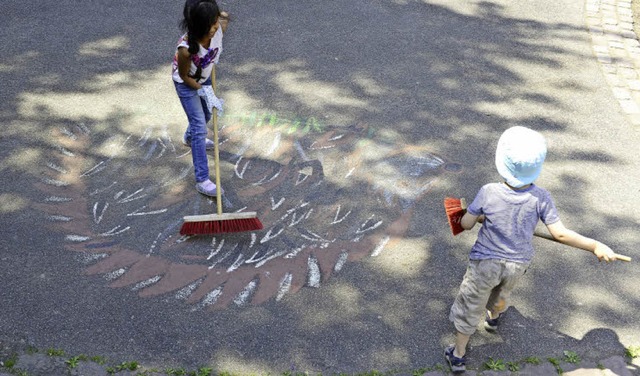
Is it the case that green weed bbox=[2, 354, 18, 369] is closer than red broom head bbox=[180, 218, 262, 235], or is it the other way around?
green weed bbox=[2, 354, 18, 369]

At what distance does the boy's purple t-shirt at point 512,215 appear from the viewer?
133 inches

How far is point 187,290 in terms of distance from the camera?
4.06 metres

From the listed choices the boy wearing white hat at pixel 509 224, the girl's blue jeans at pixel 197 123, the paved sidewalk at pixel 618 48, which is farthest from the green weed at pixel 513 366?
the paved sidewalk at pixel 618 48

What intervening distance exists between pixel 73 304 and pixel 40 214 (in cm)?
93

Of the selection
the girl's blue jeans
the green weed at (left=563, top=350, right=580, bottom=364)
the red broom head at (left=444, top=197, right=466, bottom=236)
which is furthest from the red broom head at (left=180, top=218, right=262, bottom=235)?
the green weed at (left=563, top=350, right=580, bottom=364)

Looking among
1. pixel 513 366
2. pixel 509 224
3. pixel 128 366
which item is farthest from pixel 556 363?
pixel 128 366

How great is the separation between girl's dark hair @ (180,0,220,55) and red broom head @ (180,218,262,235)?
1.10 metres

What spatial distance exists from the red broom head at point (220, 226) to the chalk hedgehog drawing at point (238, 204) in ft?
0.23

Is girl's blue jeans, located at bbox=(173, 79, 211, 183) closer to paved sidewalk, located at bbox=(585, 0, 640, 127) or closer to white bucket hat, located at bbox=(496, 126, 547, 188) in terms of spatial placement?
white bucket hat, located at bbox=(496, 126, 547, 188)

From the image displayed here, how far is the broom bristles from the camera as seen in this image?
14.5 feet

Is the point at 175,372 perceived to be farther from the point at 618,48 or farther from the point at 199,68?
the point at 618,48

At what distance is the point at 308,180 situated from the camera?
5035 mm

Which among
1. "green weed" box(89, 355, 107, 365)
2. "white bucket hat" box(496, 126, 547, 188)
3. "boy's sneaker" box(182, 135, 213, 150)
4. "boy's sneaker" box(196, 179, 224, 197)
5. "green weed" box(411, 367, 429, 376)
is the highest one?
"white bucket hat" box(496, 126, 547, 188)

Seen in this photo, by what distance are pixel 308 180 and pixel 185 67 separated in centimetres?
124
